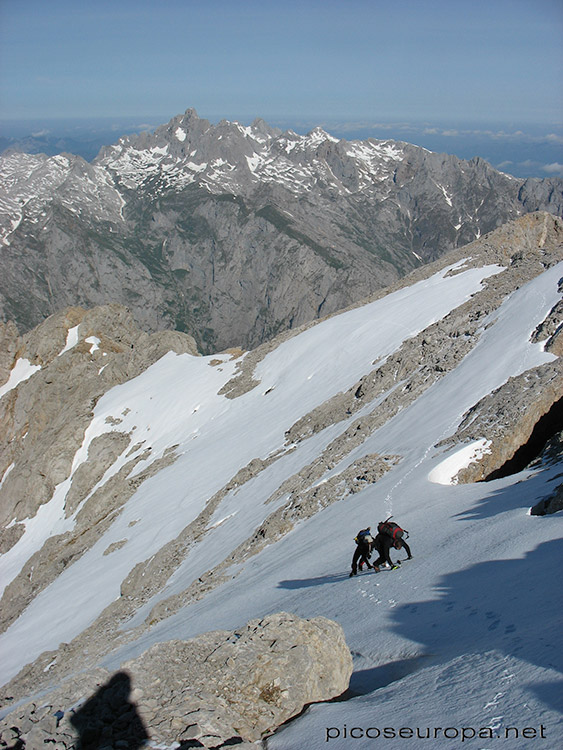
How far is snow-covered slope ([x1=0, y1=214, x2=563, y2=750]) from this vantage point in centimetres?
748

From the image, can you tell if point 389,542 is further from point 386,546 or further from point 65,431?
point 65,431

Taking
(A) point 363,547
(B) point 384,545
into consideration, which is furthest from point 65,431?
(B) point 384,545

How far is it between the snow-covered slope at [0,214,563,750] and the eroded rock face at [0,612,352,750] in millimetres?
549

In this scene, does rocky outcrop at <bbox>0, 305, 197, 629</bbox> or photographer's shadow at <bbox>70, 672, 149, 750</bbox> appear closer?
photographer's shadow at <bbox>70, 672, 149, 750</bbox>

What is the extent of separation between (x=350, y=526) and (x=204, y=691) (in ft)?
38.5

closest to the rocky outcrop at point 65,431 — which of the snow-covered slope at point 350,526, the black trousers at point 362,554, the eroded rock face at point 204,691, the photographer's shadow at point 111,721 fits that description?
the snow-covered slope at point 350,526

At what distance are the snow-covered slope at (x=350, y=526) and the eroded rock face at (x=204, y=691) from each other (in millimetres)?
549

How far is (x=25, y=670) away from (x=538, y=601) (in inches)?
993

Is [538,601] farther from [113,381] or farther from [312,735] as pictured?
[113,381]

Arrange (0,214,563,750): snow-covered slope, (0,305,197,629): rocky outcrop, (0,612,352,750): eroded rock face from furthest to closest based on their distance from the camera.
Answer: (0,305,197,629): rocky outcrop
(0,214,563,750): snow-covered slope
(0,612,352,750): eroded rock face

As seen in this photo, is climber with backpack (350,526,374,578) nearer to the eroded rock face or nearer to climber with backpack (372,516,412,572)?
climber with backpack (372,516,412,572)

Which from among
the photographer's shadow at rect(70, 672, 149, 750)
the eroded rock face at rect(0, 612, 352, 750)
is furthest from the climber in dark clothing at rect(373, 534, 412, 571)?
the photographer's shadow at rect(70, 672, 149, 750)

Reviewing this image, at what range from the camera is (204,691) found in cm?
798

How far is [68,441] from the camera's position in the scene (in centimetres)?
5603
